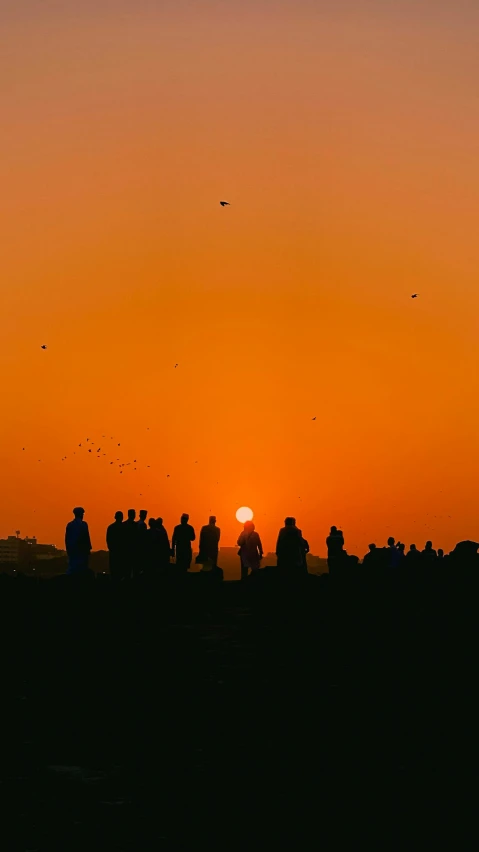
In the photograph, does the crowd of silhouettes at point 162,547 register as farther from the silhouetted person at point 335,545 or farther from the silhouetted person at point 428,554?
the silhouetted person at point 428,554

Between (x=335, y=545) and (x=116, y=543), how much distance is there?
28.8ft

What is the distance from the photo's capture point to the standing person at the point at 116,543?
32594 mm

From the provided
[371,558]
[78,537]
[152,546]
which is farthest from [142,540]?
[371,558]

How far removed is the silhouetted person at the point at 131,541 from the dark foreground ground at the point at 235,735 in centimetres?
445

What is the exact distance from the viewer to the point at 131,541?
108 ft

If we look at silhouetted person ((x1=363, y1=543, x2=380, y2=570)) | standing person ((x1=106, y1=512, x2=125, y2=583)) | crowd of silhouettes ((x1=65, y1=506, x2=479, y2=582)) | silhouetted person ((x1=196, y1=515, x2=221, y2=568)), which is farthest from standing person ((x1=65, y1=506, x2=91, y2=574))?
silhouetted person ((x1=363, y1=543, x2=380, y2=570))

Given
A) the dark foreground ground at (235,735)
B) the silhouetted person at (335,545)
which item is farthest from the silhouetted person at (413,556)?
the dark foreground ground at (235,735)

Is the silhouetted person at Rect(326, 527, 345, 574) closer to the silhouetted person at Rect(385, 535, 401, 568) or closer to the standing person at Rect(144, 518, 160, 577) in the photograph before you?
the silhouetted person at Rect(385, 535, 401, 568)

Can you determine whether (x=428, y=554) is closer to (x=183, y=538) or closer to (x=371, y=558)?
(x=371, y=558)

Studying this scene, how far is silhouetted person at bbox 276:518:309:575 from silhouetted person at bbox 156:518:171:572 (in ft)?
8.35

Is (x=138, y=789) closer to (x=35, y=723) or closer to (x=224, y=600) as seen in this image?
(x=35, y=723)

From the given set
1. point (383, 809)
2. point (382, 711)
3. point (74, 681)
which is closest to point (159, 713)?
point (382, 711)

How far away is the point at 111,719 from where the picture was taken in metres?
15.0

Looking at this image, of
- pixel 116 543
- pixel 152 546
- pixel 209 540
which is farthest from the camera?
pixel 209 540
